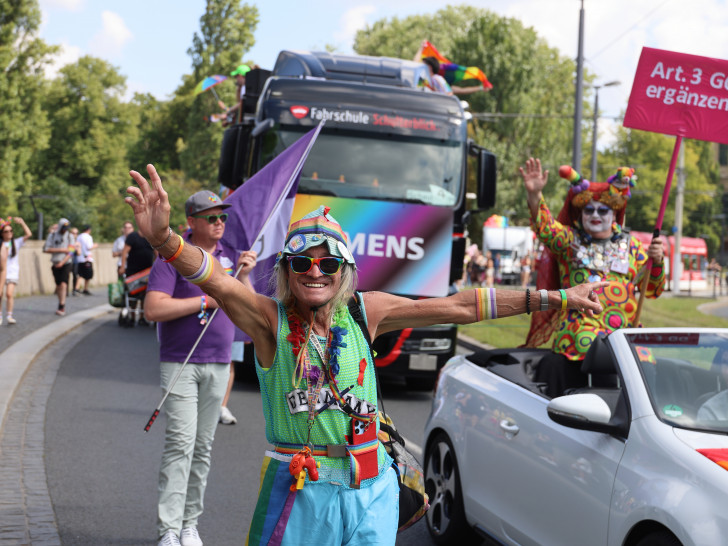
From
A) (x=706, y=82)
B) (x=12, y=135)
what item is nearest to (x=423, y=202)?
(x=706, y=82)

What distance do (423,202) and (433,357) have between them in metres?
1.73

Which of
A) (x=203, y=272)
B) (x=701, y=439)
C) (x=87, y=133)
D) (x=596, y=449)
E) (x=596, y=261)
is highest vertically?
(x=87, y=133)

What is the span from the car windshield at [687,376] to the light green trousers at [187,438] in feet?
7.46

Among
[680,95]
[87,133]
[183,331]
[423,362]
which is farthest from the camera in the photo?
[87,133]

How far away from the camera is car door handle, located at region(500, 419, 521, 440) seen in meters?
5.02

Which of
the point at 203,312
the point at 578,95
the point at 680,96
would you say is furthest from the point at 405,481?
the point at 578,95

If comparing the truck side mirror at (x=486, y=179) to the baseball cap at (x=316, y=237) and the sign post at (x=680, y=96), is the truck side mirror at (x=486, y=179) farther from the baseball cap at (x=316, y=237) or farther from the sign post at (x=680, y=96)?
the baseball cap at (x=316, y=237)

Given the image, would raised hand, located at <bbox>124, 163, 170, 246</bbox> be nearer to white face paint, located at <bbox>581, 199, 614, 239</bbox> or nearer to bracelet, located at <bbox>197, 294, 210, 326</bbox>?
bracelet, located at <bbox>197, 294, 210, 326</bbox>

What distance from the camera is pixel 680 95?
6938 mm

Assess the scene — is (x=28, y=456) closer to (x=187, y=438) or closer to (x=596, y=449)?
(x=187, y=438)

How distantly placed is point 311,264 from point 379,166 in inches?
316

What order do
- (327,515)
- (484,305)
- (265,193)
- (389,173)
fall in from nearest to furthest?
(327,515) < (484,305) < (265,193) < (389,173)

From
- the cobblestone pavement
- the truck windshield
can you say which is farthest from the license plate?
the cobblestone pavement

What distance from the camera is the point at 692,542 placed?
348 centimetres
